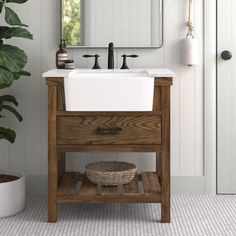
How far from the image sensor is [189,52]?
335 cm

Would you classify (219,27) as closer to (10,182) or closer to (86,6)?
(86,6)

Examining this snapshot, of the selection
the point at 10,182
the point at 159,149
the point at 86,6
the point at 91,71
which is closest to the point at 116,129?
the point at 159,149

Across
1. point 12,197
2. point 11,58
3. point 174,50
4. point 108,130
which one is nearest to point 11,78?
point 11,58

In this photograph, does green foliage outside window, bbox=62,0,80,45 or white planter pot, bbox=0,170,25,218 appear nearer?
white planter pot, bbox=0,170,25,218

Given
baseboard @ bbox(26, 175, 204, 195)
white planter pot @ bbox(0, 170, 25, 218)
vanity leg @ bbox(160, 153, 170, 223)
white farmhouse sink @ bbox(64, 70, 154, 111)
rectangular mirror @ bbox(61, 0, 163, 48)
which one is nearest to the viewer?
white farmhouse sink @ bbox(64, 70, 154, 111)

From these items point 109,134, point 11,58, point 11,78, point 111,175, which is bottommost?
point 111,175

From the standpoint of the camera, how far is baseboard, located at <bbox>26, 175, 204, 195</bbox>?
3504 mm

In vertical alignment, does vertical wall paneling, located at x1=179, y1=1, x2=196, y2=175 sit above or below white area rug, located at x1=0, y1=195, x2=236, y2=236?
above

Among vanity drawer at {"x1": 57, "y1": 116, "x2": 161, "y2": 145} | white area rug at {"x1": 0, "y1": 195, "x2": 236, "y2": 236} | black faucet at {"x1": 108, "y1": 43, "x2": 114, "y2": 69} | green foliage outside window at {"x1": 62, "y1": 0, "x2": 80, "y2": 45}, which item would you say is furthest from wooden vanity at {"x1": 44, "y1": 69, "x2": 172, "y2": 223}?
green foliage outside window at {"x1": 62, "y1": 0, "x2": 80, "y2": 45}

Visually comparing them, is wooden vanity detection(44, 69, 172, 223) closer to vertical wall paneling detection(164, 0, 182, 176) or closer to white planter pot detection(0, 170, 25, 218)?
white planter pot detection(0, 170, 25, 218)

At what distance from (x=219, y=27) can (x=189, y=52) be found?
0.26 meters

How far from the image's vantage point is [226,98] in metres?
3.45

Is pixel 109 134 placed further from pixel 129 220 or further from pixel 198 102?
pixel 198 102

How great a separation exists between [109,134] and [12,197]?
660 mm
